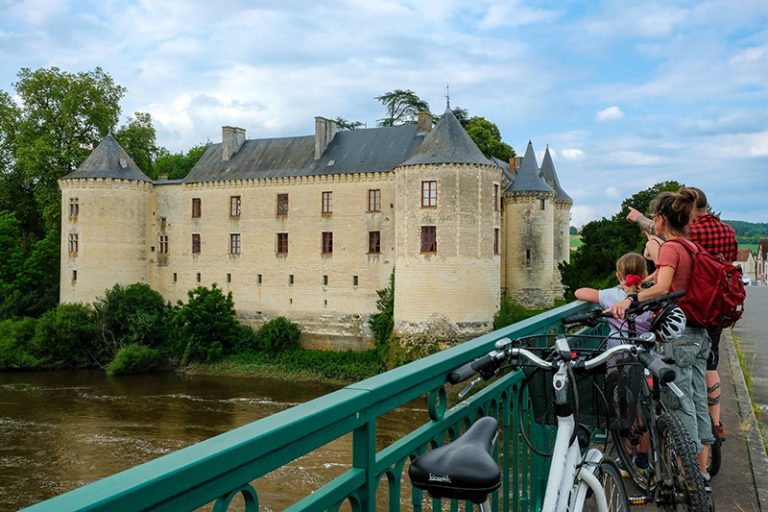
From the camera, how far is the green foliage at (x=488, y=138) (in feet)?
135

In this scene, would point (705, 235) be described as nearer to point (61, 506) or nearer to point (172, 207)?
point (61, 506)

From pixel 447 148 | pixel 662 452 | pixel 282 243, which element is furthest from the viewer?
pixel 282 243

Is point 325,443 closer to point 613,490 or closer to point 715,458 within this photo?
point 613,490

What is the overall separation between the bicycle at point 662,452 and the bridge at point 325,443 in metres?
0.60

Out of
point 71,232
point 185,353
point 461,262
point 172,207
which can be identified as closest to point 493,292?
point 461,262

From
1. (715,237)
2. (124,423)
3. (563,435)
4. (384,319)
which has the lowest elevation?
(124,423)

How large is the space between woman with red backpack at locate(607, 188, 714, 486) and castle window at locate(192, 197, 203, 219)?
1311 inches

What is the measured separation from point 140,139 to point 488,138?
73.2 ft

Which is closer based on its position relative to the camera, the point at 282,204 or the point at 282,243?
the point at 282,204

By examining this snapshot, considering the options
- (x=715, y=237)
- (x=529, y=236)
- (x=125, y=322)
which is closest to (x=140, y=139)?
(x=125, y=322)

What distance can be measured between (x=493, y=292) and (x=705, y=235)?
77.6 ft

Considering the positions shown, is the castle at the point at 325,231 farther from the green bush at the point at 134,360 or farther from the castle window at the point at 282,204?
the green bush at the point at 134,360

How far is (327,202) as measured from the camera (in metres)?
32.8

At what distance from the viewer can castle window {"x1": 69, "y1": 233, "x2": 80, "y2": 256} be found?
1375 inches
